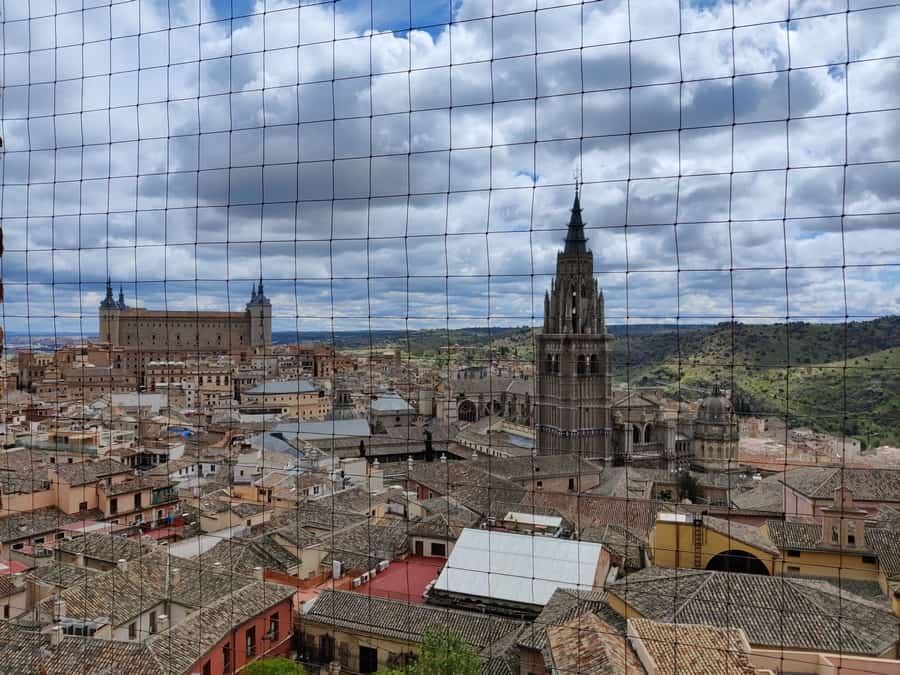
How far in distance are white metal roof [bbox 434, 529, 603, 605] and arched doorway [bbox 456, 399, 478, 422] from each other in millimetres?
15507

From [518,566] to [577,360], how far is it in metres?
10.0

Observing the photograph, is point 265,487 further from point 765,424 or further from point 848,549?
point 765,424

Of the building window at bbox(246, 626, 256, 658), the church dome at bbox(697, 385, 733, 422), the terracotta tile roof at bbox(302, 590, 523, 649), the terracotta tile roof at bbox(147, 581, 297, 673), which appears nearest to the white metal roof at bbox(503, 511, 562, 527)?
the terracotta tile roof at bbox(302, 590, 523, 649)

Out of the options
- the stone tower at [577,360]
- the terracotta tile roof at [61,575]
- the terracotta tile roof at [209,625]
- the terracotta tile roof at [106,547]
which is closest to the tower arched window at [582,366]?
the stone tower at [577,360]

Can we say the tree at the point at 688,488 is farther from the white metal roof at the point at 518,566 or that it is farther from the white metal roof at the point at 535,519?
the white metal roof at the point at 518,566

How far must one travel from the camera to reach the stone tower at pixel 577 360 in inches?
554

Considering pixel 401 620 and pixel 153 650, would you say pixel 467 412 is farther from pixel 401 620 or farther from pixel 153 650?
pixel 153 650

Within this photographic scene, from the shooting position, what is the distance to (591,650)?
2768mm

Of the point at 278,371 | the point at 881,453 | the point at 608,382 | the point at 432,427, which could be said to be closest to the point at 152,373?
the point at 278,371

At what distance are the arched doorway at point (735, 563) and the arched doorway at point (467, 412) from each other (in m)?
15.5

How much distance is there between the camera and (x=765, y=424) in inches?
713

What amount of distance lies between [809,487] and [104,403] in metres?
14.1

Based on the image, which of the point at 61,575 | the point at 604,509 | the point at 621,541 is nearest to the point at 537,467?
the point at 604,509

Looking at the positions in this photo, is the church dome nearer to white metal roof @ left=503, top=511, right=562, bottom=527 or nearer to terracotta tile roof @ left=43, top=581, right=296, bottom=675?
white metal roof @ left=503, top=511, right=562, bottom=527
